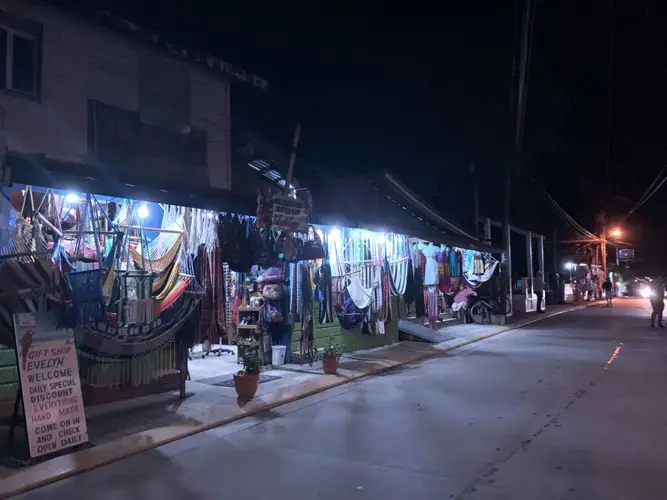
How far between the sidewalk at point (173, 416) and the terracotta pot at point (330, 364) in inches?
7.4

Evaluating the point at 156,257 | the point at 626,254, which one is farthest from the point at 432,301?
the point at 626,254

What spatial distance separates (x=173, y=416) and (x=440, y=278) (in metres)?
11.7

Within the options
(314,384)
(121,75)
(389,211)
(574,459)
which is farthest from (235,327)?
(389,211)

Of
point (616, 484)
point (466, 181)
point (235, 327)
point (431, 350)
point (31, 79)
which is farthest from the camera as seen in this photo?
point (466, 181)

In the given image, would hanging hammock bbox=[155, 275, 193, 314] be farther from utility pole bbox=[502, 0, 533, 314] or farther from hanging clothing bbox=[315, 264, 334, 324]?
utility pole bbox=[502, 0, 533, 314]

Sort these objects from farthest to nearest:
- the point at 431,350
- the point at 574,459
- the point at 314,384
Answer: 1. the point at 431,350
2. the point at 314,384
3. the point at 574,459

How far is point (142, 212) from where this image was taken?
8.77m

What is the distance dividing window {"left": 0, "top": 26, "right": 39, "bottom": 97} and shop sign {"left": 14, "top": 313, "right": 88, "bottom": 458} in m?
4.77

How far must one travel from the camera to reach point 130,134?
1106 cm

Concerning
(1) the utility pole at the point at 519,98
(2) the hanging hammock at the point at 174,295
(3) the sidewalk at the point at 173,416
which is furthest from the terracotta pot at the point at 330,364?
(1) the utility pole at the point at 519,98

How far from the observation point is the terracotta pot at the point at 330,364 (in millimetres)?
11328

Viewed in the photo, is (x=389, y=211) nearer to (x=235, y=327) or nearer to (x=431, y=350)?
(x=431, y=350)

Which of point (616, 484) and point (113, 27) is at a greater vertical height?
point (113, 27)

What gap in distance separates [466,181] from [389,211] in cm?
731
